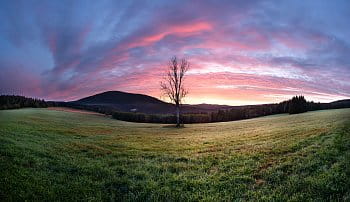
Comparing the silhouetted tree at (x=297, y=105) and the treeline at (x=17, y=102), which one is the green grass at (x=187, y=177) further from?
the treeline at (x=17, y=102)

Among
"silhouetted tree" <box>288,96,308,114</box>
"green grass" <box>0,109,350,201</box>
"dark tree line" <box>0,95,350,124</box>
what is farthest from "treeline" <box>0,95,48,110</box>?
"silhouetted tree" <box>288,96,308,114</box>

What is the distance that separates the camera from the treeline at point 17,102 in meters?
83.3

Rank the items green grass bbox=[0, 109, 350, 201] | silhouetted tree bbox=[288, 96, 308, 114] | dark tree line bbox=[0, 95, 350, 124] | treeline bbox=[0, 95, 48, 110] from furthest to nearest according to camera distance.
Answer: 1. dark tree line bbox=[0, 95, 350, 124]
2. treeline bbox=[0, 95, 48, 110]
3. silhouetted tree bbox=[288, 96, 308, 114]
4. green grass bbox=[0, 109, 350, 201]

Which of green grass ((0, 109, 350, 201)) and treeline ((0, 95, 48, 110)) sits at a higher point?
treeline ((0, 95, 48, 110))

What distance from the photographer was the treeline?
8326cm

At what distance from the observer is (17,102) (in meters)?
89.4

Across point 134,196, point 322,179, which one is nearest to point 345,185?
point 322,179

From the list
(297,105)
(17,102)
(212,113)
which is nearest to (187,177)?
(297,105)

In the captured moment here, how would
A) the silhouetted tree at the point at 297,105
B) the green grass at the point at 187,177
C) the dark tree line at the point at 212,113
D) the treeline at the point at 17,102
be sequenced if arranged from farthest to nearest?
the dark tree line at the point at 212,113
the treeline at the point at 17,102
the silhouetted tree at the point at 297,105
the green grass at the point at 187,177

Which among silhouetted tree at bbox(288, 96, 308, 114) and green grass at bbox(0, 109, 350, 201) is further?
silhouetted tree at bbox(288, 96, 308, 114)

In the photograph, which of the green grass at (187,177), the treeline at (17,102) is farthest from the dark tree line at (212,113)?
the green grass at (187,177)

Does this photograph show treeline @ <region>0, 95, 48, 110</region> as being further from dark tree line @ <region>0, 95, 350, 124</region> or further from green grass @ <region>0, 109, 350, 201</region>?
green grass @ <region>0, 109, 350, 201</region>

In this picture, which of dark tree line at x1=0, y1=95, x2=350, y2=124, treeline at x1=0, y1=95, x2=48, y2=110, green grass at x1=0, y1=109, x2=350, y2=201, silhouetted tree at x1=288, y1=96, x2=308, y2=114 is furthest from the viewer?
dark tree line at x1=0, y1=95, x2=350, y2=124

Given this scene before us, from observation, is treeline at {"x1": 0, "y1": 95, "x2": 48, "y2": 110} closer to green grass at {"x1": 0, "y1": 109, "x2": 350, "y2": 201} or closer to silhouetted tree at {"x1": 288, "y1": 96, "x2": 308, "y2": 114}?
green grass at {"x1": 0, "y1": 109, "x2": 350, "y2": 201}
